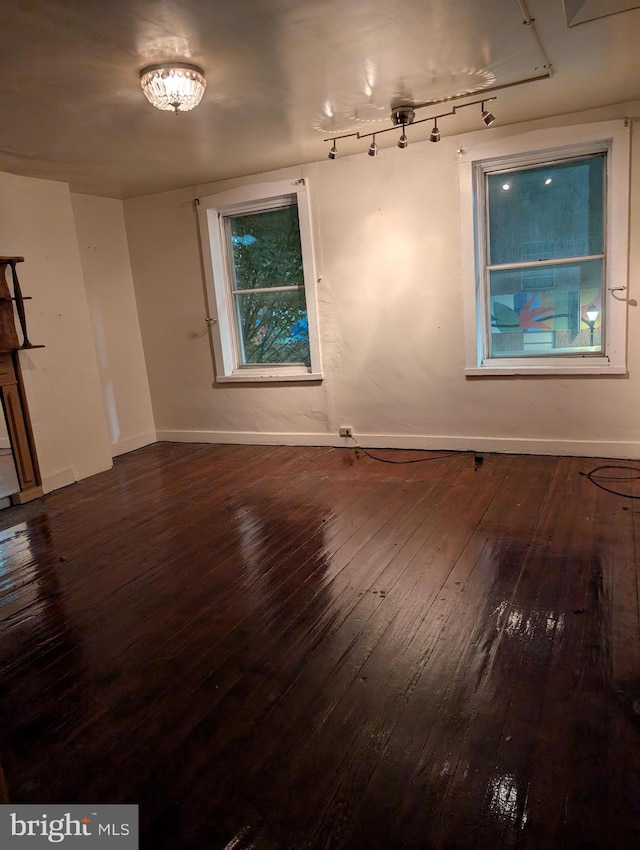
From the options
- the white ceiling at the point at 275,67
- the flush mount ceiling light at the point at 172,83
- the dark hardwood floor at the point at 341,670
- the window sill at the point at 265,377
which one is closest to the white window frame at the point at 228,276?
the window sill at the point at 265,377

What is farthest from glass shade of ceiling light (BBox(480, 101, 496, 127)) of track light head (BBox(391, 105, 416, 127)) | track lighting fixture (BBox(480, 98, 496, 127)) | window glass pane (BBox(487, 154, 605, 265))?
window glass pane (BBox(487, 154, 605, 265))

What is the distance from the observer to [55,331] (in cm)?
460

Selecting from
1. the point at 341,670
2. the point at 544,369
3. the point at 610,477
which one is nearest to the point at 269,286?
the point at 544,369

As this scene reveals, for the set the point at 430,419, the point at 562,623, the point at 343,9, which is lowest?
the point at 562,623

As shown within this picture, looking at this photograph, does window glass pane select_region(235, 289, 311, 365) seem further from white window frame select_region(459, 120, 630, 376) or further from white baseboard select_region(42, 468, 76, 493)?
white baseboard select_region(42, 468, 76, 493)

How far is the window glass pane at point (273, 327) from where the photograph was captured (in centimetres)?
519

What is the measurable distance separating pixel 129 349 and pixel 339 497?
2.99 m

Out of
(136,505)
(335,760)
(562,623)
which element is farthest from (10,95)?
(562,623)

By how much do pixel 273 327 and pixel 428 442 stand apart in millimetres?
1807

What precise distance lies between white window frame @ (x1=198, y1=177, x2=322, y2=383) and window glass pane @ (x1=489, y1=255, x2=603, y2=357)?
1528 millimetres

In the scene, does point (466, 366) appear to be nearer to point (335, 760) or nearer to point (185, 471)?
point (185, 471)

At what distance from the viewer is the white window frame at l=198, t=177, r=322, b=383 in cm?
487

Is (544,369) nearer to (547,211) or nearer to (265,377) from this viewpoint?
(547,211)

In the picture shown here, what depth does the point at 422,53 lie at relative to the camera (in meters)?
2.75
